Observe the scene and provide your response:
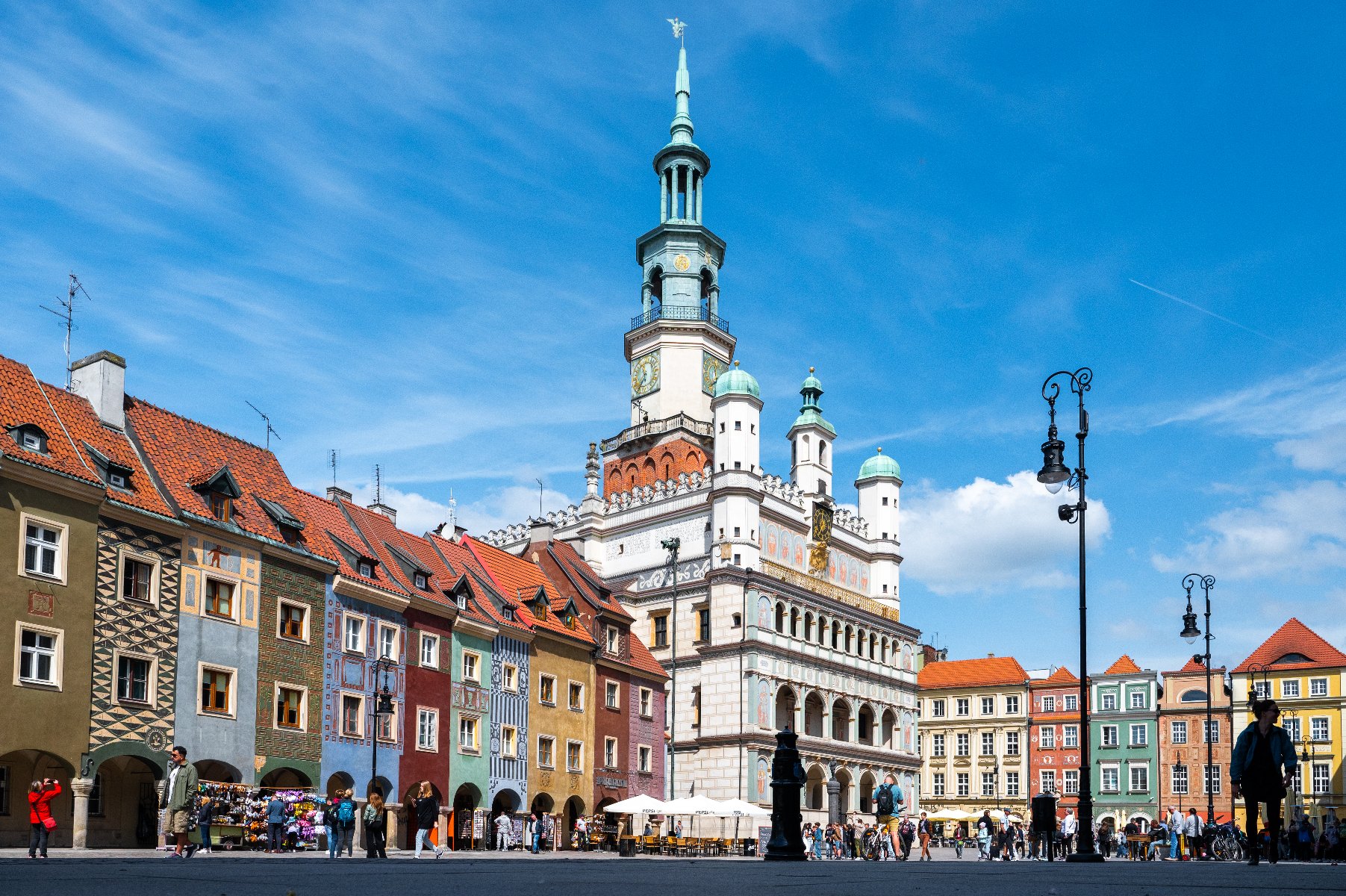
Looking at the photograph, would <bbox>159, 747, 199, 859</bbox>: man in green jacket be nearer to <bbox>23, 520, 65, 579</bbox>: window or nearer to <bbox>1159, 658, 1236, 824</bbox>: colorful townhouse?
<bbox>23, 520, 65, 579</bbox>: window

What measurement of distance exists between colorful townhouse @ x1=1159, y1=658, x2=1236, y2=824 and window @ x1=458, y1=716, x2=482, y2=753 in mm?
56608

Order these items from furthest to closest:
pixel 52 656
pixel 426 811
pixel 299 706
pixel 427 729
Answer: pixel 427 729 < pixel 299 706 < pixel 52 656 < pixel 426 811

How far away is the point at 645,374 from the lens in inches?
3159

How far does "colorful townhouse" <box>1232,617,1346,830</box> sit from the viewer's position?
84250mm

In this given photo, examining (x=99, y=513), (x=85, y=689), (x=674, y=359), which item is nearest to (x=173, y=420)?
(x=99, y=513)

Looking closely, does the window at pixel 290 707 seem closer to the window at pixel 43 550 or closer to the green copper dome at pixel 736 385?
the window at pixel 43 550

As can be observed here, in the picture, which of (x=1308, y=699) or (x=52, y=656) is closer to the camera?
(x=52, y=656)

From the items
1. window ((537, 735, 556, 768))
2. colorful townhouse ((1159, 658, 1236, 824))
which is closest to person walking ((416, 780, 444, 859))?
window ((537, 735, 556, 768))

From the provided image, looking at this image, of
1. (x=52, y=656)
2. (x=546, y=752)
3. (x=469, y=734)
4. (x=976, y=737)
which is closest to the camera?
(x=52, y=656)

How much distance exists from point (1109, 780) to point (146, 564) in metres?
74.0

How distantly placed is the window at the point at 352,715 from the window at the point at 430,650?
330cm

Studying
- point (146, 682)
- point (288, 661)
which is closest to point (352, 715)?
point (288, 661)

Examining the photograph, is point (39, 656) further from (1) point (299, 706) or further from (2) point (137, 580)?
(1) point (299, 706)

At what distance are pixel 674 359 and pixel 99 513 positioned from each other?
159ft
